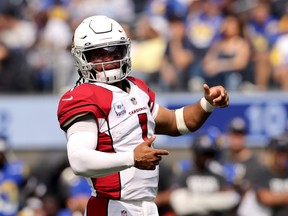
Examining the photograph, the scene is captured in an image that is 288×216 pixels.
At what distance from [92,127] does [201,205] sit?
4321mm

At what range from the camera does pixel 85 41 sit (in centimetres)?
529

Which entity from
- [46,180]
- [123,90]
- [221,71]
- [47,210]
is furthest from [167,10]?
[123,90]

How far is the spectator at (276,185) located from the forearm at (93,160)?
4.40m

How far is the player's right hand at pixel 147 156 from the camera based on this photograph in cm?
476

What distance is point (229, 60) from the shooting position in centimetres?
1123

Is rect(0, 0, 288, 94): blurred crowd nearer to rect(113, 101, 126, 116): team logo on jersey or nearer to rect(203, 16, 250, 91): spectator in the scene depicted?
rect(203, 16, 250, 91): spectator

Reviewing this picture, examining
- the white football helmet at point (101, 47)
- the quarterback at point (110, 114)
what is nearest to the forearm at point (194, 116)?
the quarterback at point (110, 114)

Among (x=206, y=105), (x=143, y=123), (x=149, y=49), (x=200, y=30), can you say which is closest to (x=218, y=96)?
(x=206, y=105)

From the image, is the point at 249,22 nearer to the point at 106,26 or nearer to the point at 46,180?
the point at 46,180

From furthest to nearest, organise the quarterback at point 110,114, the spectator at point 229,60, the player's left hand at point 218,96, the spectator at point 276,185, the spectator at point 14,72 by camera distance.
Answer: the spectator at point 14,72 → the spectator at point 229,60 → the spectator at point 276,185 → the player's left hand at point 218,96 → the quarterback at point 110,114

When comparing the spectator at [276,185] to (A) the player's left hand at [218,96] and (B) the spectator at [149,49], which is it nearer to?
(B) the spectator at [149,49]

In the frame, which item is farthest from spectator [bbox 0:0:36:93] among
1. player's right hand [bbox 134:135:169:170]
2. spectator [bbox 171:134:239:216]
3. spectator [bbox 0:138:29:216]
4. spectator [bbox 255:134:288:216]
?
player's right hand [bbox 134:135:169:170]

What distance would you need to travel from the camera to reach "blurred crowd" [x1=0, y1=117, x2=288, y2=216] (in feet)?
30.1

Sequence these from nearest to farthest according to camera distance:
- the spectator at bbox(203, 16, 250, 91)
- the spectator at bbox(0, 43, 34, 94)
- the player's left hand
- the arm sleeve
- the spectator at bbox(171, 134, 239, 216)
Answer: the arm sleeve < the player's left hand < the spectator at bbox(171, 134, 239, 216) < the spectator at bbox(203, 16, 250, 91) < the spectator at bbox(0, 43, 34, 94)
